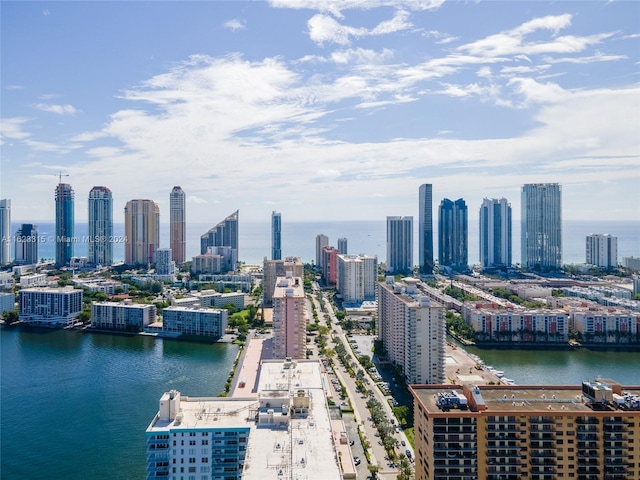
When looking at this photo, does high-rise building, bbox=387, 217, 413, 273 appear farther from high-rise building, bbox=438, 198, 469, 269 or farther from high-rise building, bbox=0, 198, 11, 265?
high-rise building, bbox=0, 198, 11, 265

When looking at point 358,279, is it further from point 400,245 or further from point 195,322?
point 400,245

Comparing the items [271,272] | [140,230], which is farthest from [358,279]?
[140,230]

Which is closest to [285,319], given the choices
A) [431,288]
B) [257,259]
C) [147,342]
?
[147,342]

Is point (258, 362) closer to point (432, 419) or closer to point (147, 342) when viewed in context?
point (147, 342)

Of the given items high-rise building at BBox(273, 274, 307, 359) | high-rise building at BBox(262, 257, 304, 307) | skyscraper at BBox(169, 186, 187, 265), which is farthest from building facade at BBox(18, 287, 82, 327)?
skyscraper at BBox(169, 186, 187, 265)

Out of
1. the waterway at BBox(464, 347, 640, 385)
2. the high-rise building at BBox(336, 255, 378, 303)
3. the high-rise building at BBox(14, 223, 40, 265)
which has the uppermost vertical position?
the high-rise building at BBox(14, 223, 40, 265)

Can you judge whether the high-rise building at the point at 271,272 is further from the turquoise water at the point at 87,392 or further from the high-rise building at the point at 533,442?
the high-rise building at the point at 533,442
